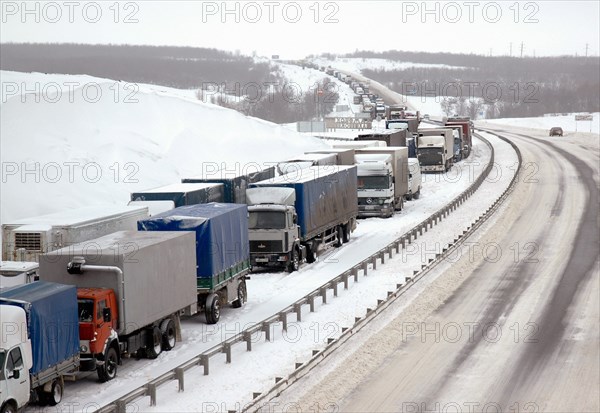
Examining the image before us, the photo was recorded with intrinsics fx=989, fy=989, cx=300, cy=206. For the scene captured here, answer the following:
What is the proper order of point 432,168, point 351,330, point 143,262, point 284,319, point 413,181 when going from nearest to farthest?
point 143,262 → point 351,330 → point 284,319 → point 413,181 → point 432,168

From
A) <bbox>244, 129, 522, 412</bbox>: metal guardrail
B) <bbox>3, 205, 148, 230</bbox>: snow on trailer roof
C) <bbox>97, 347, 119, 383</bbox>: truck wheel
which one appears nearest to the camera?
<bbox>244, 129, 522, 412</bbox>: metal guardrail

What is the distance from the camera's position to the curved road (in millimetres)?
21953

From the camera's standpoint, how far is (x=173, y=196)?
121ft

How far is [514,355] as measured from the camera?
25703 millimetres

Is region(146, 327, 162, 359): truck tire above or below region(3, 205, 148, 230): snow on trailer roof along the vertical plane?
below

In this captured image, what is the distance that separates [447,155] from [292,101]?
263 ft

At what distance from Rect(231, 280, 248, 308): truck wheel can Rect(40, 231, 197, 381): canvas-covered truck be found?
506cm

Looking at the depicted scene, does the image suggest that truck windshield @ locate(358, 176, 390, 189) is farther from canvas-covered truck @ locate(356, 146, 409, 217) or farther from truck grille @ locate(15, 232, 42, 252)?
truck grille @ locate(15, 232, 42, 252)

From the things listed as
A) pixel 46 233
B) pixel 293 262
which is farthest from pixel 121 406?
pixel 293 262

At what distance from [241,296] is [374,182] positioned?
2253cm

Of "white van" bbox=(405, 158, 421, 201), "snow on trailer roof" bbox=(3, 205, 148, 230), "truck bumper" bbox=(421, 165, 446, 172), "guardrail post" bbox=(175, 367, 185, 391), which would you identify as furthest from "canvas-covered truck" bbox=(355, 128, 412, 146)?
"guardrail post" bbox=(175, 367, 185, 391)

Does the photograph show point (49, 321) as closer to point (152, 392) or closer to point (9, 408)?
point (9, 408)

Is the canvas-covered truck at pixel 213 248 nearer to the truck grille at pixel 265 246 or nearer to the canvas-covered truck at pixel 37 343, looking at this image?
the truck grille at pixel 265 246

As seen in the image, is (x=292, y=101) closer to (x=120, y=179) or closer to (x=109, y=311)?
(x=120, y=179)
